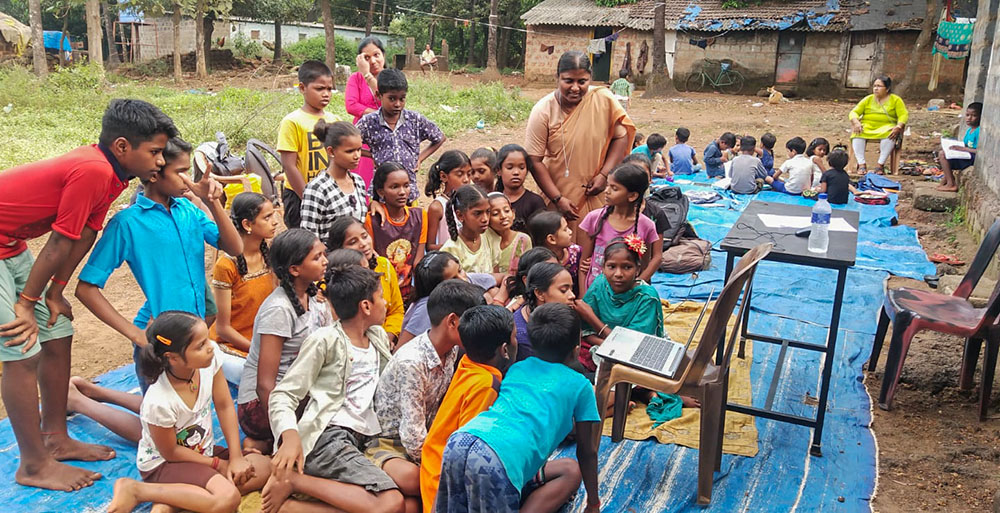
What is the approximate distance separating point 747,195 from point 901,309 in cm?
529

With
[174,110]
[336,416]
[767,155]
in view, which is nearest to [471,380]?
[336,416]

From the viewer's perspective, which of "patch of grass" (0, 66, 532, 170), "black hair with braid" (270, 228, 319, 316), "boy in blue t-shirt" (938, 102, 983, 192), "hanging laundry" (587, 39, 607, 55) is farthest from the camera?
"hanging laundry" (587, 39, 607, 55)

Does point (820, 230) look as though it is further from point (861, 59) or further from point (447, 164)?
point (861, 59)

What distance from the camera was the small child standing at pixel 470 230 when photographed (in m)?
3.90

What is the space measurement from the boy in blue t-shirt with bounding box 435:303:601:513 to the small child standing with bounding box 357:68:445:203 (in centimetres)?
245

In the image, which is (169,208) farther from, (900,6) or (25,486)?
(900,6)

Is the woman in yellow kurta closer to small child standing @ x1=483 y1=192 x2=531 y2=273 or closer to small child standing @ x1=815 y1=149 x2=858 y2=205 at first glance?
small child standing @ x1=815 y1=149 x2=858 y2=205

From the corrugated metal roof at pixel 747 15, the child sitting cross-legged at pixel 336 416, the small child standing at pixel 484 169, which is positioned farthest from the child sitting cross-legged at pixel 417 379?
the corrugated metal roof at pixel 747 15

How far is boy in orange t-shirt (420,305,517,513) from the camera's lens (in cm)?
249

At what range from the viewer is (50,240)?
2641 millimetres

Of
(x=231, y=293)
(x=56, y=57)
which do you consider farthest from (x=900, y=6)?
(x=56, y=57)

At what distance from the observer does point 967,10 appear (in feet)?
59.8

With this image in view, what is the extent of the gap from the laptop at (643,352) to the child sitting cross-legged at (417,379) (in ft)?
1.95

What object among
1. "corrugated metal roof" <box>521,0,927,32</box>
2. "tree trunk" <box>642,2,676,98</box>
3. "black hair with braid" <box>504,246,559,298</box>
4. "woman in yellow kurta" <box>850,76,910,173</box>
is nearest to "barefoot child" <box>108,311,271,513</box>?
"black hair with braid" <box>504,246,559,298</box>
